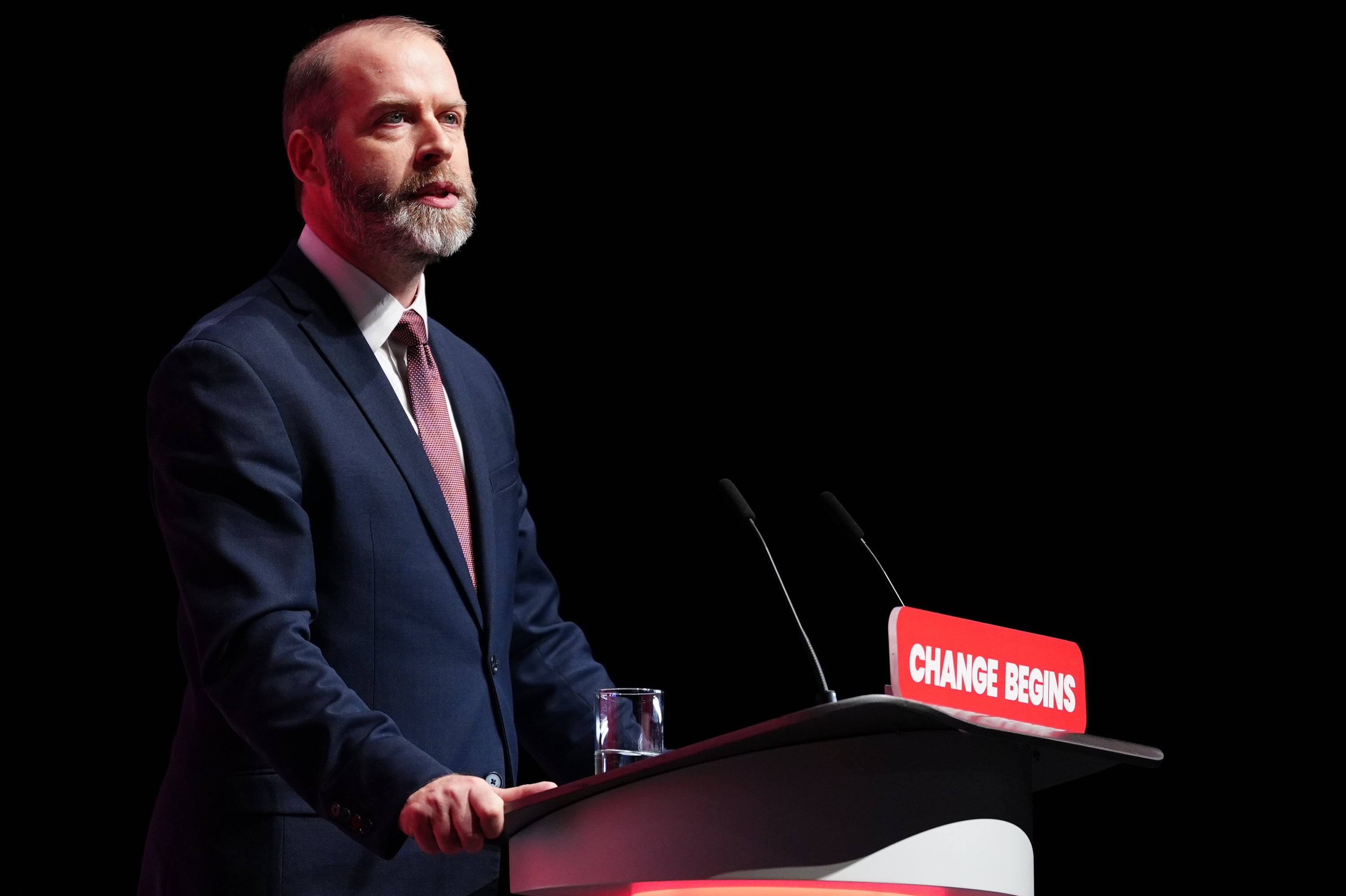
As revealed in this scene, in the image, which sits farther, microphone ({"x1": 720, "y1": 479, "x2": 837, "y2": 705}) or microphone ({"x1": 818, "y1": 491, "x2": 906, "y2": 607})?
microphone ({"x1": 818, "y1": 491, "x2": 906, "y2": 607})

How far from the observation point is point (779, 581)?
1.83 m

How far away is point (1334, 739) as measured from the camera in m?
3.65

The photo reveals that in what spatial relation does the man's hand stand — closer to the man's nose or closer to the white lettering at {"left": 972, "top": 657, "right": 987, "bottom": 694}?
the white lettering at {"left": 972, "top": 657, "right": 987, "bottom": 694}

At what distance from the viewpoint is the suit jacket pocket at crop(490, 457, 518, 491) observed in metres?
2.21

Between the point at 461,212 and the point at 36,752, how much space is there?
6.23ft

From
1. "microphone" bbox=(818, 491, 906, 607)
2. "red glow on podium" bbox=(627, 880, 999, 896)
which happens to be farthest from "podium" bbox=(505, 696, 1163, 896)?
"microphone" bbox=(818, 491, 906, 607)

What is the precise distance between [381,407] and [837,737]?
2.96 ft

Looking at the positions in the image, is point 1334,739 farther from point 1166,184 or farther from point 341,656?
point 341,656

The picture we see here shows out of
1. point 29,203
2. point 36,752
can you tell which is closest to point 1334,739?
point 36,752

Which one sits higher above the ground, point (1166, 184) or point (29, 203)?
point (1166, 184)

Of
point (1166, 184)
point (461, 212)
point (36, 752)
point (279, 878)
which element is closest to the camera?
point (279, 878)

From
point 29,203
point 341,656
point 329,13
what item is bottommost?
point 341,656

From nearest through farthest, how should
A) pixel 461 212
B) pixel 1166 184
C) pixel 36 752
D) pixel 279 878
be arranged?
1. pixel 279 878
2. pixel 461 212
3. pixel 36 752
4. pixel 1166 184

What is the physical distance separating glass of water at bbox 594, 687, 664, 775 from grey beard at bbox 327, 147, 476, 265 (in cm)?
77
